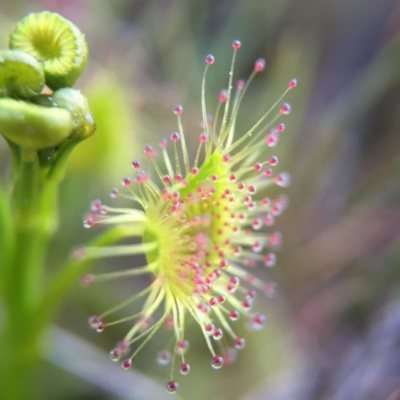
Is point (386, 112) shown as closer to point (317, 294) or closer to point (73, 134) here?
point (317, 294)

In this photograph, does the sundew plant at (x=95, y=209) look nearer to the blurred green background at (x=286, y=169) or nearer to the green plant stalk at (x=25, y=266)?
the green plant stalk at (x=25, y=266)

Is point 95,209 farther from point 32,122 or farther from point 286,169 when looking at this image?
point 286,169

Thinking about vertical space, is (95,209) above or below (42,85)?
below

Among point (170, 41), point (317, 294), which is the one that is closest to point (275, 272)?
point (317, 294)

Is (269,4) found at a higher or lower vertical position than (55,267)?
higher

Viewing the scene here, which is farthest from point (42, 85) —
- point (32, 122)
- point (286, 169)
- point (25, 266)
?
point (286, 169)

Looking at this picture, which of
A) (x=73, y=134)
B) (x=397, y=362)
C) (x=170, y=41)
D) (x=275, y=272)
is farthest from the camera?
(x=170, y=41)

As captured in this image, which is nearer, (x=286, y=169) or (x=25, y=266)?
(x=25, y=266)

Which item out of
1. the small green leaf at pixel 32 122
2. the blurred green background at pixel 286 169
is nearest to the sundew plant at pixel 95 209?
the small green leaf at pixel 32 122
